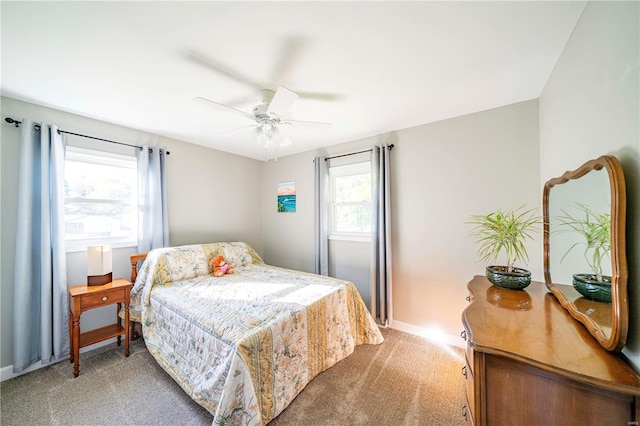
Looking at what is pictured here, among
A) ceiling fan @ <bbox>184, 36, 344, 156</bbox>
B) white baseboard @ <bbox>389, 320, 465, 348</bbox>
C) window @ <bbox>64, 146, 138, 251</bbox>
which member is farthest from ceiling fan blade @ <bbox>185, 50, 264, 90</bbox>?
white baseboard @ <bbox>389, 320, 465, 348</bbox>

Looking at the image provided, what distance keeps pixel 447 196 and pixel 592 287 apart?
5.01ft

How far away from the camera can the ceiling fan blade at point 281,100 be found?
1.45 metres

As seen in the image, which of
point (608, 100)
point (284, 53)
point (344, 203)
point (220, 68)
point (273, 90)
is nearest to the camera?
point (608, 100)

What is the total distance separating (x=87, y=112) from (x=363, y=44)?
2.75 m

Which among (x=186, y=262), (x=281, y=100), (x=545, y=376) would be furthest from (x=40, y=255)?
(x=545, y=376)

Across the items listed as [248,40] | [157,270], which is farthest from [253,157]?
[248,40]

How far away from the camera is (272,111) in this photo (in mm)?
1705

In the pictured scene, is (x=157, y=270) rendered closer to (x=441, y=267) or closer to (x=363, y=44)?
(x=363, y=44)

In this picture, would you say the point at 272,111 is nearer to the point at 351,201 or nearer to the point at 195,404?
the point at 351,201

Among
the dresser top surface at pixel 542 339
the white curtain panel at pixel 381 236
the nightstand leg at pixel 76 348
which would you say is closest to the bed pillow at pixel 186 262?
the nightstand leg at pixel 76 348

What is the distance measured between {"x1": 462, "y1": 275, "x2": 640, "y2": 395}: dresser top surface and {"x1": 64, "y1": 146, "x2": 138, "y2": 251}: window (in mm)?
3400

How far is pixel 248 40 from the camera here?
1353 mm

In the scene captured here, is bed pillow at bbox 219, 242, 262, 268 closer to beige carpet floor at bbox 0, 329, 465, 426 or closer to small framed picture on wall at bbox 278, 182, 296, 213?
small framed picture on wall at bbox 278, 182, 296, 213

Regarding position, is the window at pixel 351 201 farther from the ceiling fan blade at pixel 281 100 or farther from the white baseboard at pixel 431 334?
the ceiling fan blade at pixel 281 100
